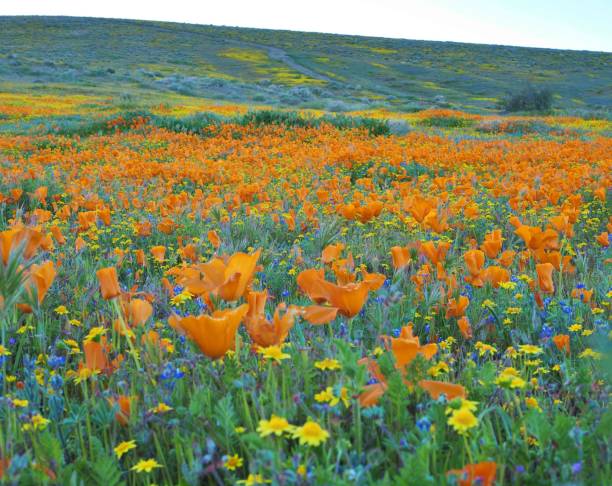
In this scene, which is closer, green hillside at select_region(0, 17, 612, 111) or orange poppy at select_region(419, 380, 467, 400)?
orange poppy at select_region(419, 380, 467, 400)

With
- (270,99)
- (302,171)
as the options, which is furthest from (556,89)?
(302,171)

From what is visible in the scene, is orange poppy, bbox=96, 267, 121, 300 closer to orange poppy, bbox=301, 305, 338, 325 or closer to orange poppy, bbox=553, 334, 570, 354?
orange poppy, bbox=301, 305, 338, 325

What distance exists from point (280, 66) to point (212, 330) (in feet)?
203

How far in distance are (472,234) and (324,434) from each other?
327cm

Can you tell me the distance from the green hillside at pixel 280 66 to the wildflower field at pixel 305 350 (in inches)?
888

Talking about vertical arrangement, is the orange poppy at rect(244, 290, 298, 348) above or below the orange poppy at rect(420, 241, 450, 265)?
above

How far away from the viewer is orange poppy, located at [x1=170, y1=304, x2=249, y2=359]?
1090 mm

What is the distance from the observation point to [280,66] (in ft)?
196

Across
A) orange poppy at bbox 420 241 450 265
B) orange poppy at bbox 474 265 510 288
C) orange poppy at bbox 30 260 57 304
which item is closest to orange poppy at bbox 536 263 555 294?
orange poppy at bbox 474 265 510 288

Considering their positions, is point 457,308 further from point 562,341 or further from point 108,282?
point 108,282

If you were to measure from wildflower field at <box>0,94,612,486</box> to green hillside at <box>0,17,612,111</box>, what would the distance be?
22.6 metres

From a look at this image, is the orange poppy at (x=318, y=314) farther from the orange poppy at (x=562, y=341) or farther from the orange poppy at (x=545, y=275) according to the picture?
the orange poppy at (x=545, y=275)

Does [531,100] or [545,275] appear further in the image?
[531,100]

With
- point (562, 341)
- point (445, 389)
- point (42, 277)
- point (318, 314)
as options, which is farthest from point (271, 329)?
point (562, 341)
